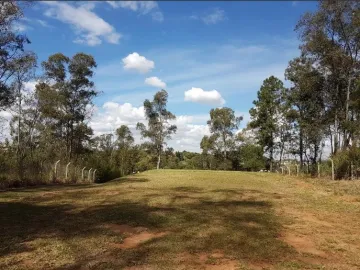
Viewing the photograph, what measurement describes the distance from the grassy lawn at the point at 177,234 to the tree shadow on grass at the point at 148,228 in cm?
1

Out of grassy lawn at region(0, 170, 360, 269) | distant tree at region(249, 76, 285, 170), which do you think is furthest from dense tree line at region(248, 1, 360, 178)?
grassy lawn at region(0, 170, 360, 269)

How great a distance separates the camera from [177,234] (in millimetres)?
5484

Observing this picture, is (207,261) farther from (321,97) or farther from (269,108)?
(269,108)

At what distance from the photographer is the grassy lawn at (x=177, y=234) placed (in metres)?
4.21

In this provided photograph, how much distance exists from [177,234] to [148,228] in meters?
0.68

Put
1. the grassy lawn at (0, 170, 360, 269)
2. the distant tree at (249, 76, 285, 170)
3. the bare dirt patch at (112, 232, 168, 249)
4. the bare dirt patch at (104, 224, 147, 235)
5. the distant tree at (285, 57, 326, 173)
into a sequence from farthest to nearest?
the distant tree at (249, 76, 285, 170), the distant tree at (285, 57, 326, 173), the bare dirt patch at (104, 224, 147, 235), the bare dirt patch at (112, 232, 168, 249), the grassy lawn at (0, 170, 360, 269)

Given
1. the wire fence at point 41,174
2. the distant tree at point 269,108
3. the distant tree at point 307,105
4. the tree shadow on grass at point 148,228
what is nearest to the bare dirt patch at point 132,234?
the tree shadow on grass at point 148,228

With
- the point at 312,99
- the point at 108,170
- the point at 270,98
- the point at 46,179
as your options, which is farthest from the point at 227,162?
the point at 46,179


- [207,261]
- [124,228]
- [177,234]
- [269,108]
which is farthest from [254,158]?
[207,261]

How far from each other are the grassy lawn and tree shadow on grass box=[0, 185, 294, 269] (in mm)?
13

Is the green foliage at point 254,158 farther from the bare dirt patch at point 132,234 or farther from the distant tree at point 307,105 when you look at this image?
the bare dirt patch at point 132,234

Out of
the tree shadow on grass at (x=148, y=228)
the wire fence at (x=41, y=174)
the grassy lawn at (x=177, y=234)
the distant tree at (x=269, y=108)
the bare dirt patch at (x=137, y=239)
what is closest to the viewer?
the grassy lawn at (x=177, y=234)

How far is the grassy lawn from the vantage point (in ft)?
13.8

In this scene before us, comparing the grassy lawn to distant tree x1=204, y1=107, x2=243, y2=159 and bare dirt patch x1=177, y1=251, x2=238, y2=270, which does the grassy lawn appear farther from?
distant tree x1=204, y1=107, x2=243, y2=159
